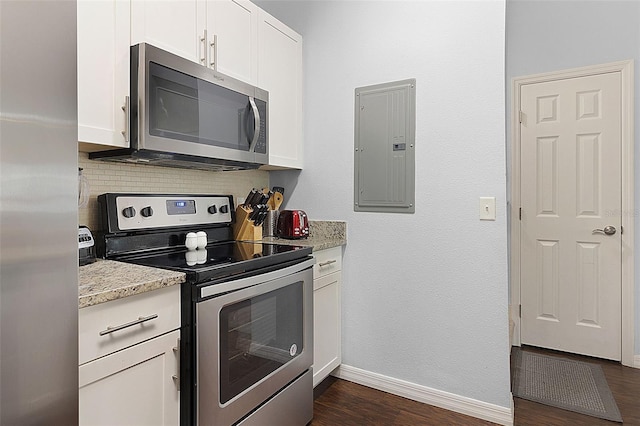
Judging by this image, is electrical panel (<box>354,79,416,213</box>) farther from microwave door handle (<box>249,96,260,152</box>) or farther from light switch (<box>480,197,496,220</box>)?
microwave door handle (<box>249,96,260,152</box>)

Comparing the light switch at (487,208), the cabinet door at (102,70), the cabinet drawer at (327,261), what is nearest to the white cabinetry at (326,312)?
the cabinet drawer at (327,261)

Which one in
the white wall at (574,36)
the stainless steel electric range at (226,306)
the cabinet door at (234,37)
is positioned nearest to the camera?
the stainless steel electric range at (226,306)

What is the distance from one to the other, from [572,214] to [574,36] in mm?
1301

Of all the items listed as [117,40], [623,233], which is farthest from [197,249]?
[623,233]

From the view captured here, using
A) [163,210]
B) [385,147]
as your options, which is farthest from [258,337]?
[385,147]

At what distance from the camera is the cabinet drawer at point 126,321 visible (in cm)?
107

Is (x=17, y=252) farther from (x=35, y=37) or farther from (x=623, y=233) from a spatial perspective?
(x=623, y=233)

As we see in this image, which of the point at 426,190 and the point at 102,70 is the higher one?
the point at 102,70

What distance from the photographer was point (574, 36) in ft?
9.30

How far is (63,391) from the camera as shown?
49 centimetres

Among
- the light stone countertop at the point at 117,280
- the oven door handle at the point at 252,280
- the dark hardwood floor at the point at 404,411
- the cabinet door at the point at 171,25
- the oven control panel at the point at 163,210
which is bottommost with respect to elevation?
the dark hardwood floor at the point at 404,411

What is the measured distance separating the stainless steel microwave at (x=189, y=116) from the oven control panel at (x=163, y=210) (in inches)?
7.3

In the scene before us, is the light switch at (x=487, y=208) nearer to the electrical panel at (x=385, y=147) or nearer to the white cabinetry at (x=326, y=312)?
the electrical panel at (x=385, y=147)

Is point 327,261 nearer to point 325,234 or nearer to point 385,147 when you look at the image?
point 325,234
